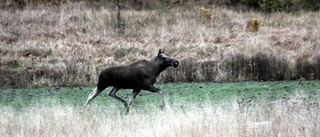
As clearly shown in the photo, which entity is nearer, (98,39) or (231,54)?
(231,54)

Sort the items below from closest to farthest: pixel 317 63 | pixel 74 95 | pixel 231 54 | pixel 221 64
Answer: pixel 74 95, pixel 317 63, pixel 221 64, pixel 231 54

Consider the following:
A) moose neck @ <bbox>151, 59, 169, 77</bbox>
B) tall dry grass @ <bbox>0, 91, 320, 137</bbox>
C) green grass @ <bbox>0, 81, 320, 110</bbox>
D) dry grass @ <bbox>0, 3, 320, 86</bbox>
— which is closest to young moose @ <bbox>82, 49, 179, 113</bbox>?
moose neck @ <bbox>151, 59, 169, 77</bbox>

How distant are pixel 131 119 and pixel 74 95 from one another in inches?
360

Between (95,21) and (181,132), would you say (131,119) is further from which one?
(95,21)

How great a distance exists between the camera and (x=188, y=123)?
11.8 metres

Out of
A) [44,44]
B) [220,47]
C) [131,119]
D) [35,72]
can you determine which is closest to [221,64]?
[220,47]

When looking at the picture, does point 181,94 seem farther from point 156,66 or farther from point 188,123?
point 188,123

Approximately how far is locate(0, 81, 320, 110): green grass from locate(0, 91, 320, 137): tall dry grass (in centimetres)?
431

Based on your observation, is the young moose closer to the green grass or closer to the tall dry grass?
the green grass

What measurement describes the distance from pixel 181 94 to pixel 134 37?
16482 millimetres

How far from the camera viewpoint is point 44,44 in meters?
35.0

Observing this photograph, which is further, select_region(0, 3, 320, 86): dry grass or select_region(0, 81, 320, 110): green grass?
select_region(0, 3, 320, 86): dry grass

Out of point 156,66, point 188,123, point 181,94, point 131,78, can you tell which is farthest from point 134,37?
point 188,123

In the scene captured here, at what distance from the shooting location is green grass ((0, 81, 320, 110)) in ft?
59.8
